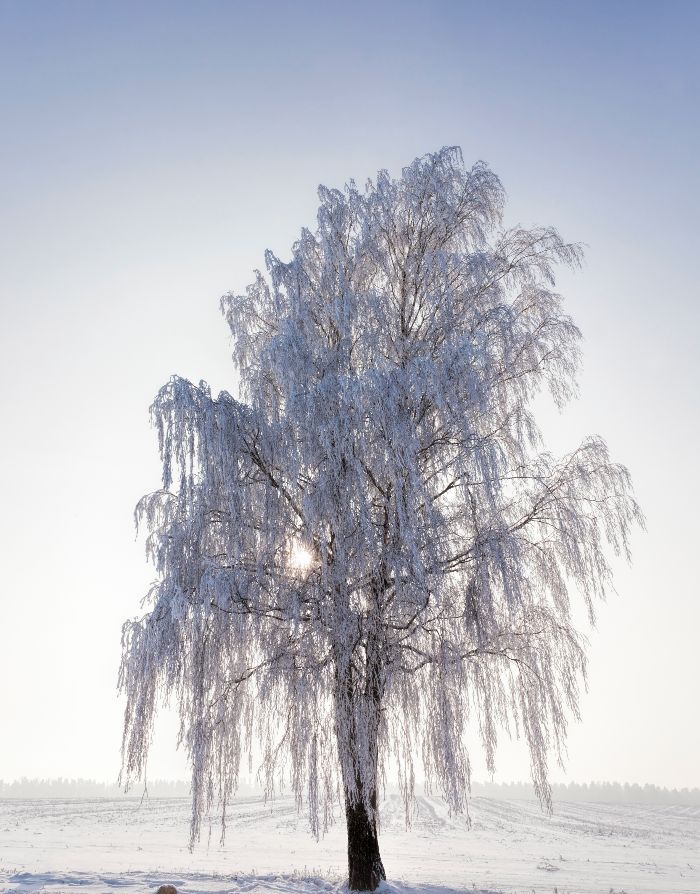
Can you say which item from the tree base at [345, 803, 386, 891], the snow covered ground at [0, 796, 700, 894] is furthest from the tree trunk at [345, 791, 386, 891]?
the snow covered ground at [0, 796, 700, 894]

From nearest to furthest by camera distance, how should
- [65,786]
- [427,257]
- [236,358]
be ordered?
[427,257] < [236,358] < [65,786]

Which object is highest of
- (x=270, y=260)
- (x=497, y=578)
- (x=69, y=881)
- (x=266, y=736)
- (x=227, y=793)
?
(x=270, y=260)

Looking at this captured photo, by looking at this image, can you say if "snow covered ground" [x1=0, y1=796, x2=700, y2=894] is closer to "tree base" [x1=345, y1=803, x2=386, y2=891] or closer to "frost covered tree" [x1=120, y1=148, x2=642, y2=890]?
"tree base" [x1=345, y1=803, x2=386, y2=891]

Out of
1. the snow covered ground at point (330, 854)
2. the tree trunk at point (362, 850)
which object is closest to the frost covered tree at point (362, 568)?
the tree trunk at point (362, 850)

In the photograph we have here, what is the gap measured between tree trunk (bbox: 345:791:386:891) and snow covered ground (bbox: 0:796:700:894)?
16.9 inches

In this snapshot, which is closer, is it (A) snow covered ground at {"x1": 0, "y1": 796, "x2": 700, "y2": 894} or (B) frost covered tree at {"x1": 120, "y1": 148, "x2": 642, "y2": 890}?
(B) frost covered tree at {"x1": 120, "y1": 148, "x2": 642, "y2": 890}

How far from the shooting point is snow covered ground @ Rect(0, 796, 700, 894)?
10992 mm

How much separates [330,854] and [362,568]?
12.1 m

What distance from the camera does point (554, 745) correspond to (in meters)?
9.78

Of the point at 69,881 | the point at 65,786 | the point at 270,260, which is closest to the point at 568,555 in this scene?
the point at 270,260

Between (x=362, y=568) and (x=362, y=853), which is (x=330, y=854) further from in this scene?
(x=362, y=568)

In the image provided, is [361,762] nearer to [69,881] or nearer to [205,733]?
[205,733]

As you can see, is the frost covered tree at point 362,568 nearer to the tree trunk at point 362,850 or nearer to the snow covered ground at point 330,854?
the tree trunk at point 362,850

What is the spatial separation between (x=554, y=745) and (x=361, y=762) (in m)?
3.13
